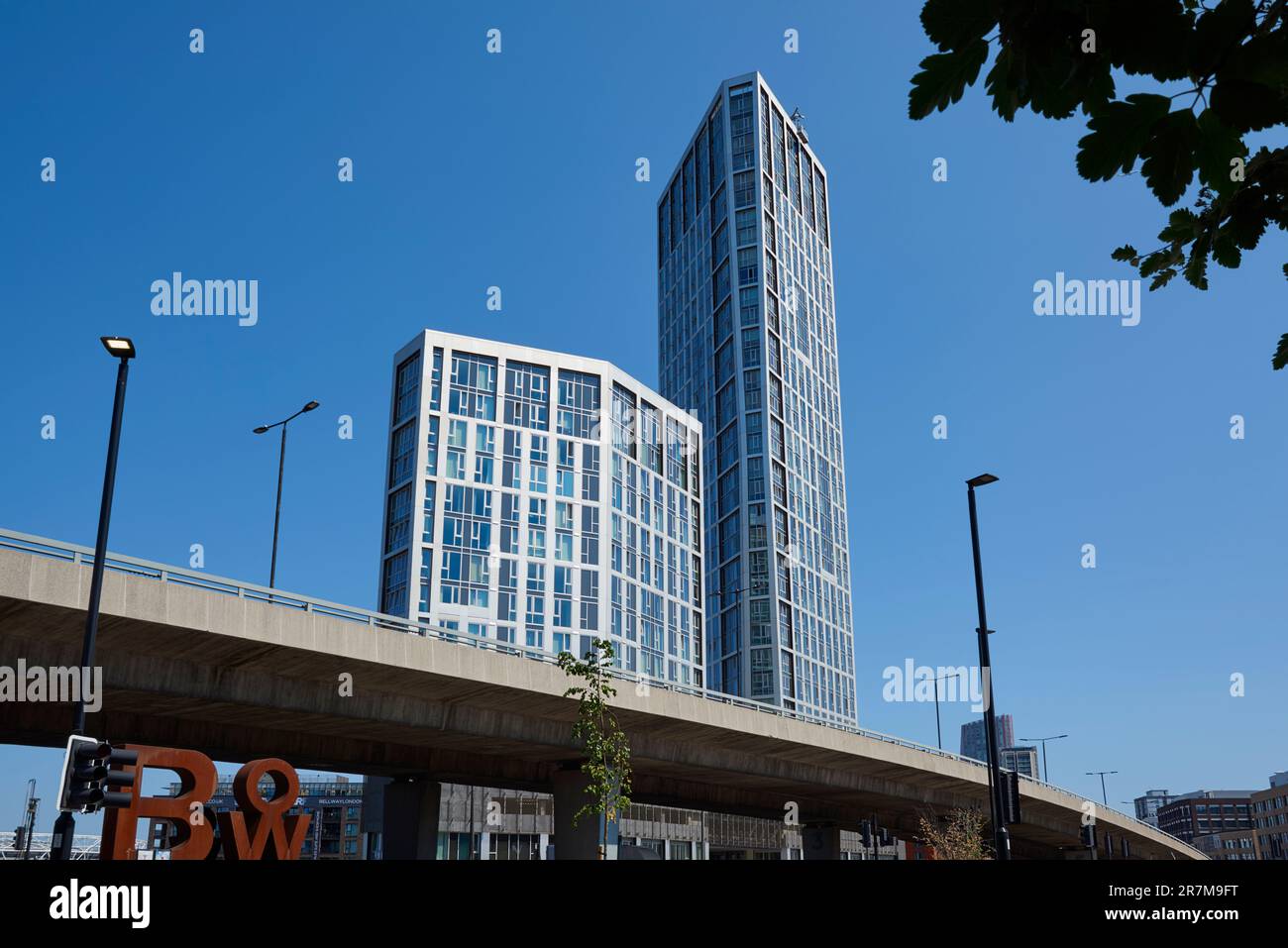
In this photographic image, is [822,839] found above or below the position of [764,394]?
below

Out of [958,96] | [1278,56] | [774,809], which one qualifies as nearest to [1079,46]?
[958,96]

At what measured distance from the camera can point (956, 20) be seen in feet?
8.83

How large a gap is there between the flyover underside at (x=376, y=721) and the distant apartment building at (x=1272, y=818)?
152 meters

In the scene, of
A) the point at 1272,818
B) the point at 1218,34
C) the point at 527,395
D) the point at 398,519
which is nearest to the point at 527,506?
the point at 527,395

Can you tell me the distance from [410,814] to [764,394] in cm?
9219

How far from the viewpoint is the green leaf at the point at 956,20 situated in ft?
8.73

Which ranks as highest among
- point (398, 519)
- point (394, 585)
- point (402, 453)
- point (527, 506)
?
point (402, 453)

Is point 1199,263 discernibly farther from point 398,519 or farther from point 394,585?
point 398,519

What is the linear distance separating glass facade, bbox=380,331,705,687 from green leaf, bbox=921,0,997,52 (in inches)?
3347

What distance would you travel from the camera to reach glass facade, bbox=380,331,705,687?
88312mm

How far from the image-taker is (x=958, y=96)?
111 inches
